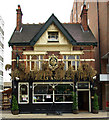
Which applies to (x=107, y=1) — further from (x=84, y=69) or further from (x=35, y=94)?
(x=35, y=94)

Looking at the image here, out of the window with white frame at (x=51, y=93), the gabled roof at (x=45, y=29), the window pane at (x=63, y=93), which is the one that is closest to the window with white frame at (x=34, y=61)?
the gabled roof at (x=45, y=29)

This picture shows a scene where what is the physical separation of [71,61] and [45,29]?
3965mm

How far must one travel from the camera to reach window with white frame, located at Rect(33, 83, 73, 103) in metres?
19.8

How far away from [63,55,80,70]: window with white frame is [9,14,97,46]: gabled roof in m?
1.38

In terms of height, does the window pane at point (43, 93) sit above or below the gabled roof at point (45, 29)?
below

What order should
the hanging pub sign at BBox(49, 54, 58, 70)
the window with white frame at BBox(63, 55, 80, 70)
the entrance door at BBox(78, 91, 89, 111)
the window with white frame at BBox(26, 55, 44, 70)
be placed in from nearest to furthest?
1. the hanging pub sign at BBox(49, 54, 58, 70)
2. the window with white frame at BBox(26, 55, 44, 70)
3. the window with white frame at BBox(63, 55, 80, 70)
4. the entrance door at BBox(78, 91, 89, 111)

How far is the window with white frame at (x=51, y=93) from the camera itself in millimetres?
19750

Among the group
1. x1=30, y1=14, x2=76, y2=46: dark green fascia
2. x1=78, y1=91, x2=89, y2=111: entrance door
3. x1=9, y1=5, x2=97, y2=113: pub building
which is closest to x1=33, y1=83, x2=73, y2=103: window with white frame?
x1=9, y1=5, x2=97, y2=113: pub building

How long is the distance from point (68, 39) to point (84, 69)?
3.21 metres

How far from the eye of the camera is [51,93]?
19875 mm

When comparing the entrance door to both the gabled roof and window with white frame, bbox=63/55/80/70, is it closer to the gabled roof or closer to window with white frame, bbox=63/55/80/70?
window with white frame, bbox=63/55/80/70

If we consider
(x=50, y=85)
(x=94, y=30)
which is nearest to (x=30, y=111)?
(x=50, y=85)

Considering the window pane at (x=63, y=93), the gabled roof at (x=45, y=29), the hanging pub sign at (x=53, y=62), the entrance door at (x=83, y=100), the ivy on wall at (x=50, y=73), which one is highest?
the gabled roof at (x=45, y=29)

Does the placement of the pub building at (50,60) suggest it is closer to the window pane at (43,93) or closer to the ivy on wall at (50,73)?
the window pane at (43,93)
